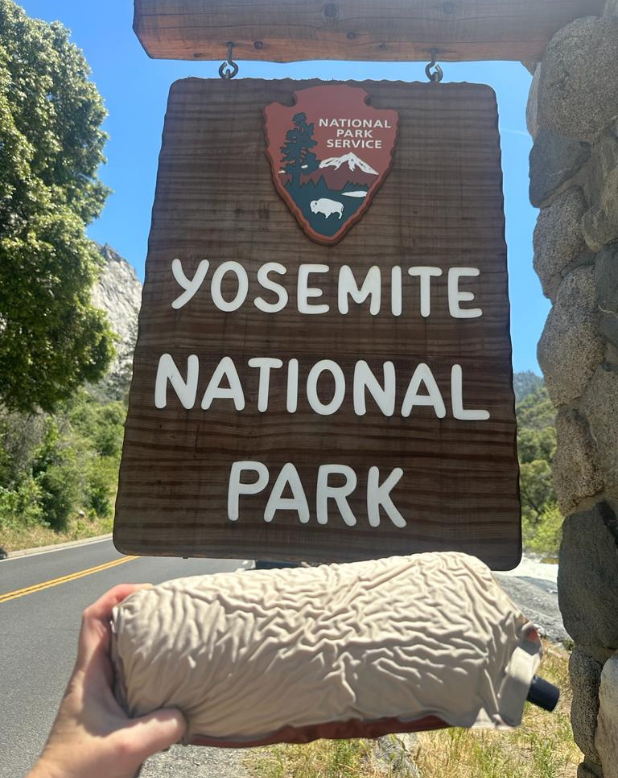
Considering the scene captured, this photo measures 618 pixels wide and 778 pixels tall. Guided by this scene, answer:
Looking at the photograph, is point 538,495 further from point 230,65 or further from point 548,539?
point 230,65

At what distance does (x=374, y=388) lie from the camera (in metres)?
1.47

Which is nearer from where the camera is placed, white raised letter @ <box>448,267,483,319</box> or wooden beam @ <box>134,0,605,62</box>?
white raised letter @ <box>448,267,483,319</box>

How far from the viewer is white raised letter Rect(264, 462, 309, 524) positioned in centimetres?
142

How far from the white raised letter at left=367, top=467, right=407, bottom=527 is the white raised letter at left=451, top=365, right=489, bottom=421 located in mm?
197

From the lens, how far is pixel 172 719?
2.53 feet

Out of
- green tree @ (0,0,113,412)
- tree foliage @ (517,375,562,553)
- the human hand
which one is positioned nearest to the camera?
the human hand

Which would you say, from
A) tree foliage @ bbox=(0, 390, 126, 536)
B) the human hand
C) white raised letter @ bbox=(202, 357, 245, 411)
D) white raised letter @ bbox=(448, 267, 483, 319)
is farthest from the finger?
tree foliage @ bbox=(0, 390, 126, 536)

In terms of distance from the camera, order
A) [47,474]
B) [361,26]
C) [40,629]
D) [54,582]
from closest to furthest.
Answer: [361,26]
[40,629]
[54,582]
[47,474]

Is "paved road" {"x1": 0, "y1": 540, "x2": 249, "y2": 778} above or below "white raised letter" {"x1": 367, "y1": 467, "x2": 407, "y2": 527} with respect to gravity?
below

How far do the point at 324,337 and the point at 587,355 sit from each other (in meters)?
0.67

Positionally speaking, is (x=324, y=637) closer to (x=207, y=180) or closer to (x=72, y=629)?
(x=207, y=180)

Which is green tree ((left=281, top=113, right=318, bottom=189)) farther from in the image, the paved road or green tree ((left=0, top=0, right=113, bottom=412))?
green tree ((left=0, top=0, right=113, bottom=412))

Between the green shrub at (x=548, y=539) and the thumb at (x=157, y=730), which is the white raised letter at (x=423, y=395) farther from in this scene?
the green shrub at (x=548, y=539)

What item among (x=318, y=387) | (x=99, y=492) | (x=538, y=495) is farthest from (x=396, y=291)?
(x=538, y=495)
